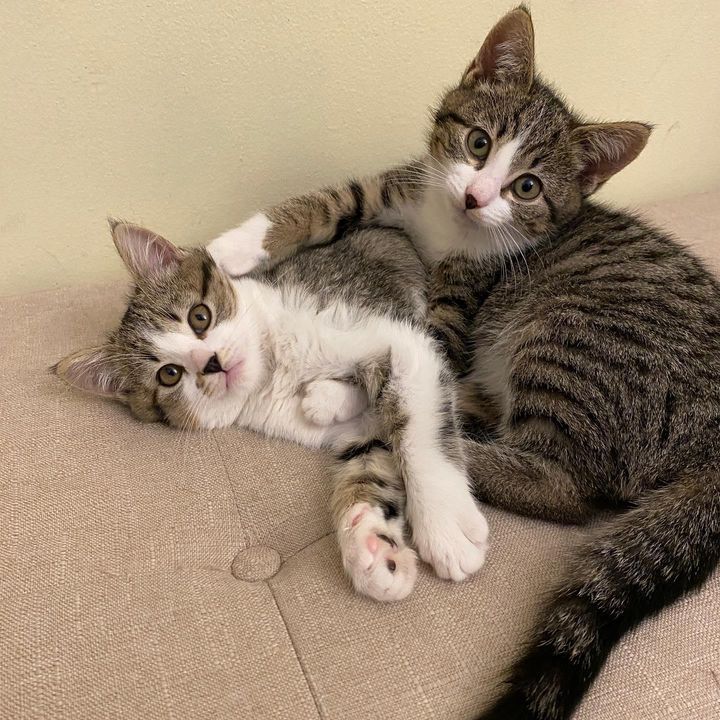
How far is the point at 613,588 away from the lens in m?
0.81

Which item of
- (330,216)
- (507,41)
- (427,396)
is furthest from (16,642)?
(507,41)

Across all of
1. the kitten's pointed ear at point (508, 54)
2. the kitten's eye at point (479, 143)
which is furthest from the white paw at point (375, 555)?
the kitten's pointed ear at point (508, 54)

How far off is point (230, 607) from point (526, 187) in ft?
3.43

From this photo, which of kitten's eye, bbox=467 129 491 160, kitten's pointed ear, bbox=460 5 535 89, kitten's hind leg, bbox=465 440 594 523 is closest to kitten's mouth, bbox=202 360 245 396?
kitten's hind leg, bbox=465 440 594 523

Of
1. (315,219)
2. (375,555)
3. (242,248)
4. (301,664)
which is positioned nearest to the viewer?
(301,664)

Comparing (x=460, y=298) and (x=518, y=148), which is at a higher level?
(x=518, y=148)

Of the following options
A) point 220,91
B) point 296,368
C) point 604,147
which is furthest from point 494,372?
point 220,91

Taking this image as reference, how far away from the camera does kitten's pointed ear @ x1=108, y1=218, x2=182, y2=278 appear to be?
3.91ft

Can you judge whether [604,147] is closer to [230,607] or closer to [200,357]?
[200,357]

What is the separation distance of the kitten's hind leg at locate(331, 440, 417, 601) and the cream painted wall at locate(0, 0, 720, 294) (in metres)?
0.92

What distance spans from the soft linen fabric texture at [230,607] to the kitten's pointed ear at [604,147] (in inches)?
32.6

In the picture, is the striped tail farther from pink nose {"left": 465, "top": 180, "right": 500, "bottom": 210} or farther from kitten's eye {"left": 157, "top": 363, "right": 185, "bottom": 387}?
kitten's eye {"left": 157, "top": 363, "right": 185, "bottom": 387}

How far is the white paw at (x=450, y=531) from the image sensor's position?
2.82 feet

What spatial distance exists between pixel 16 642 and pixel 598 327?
1093mm
